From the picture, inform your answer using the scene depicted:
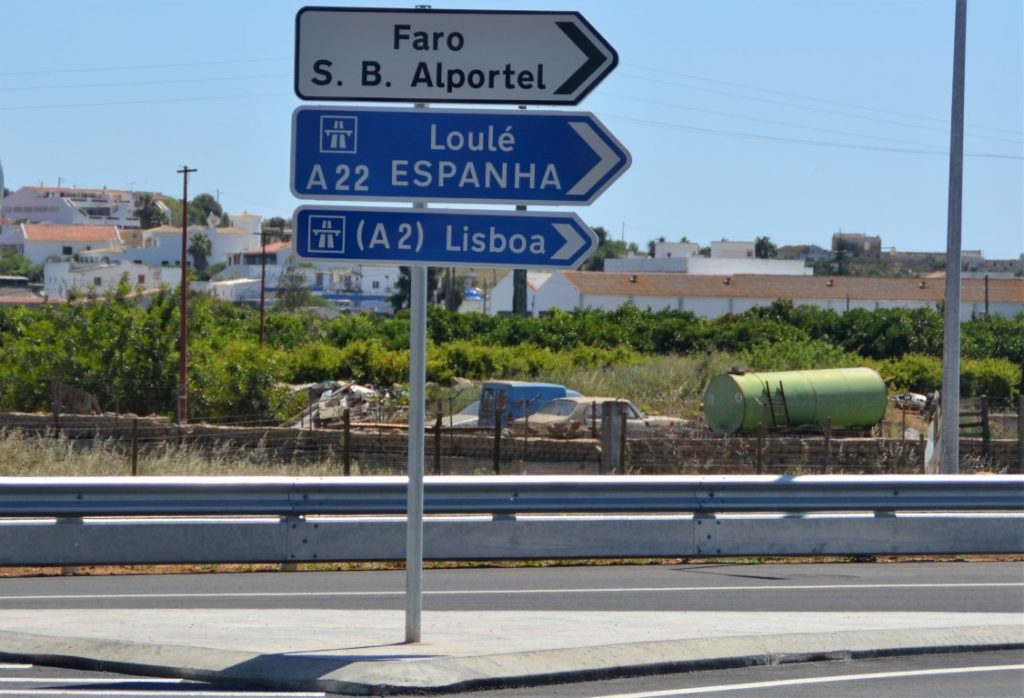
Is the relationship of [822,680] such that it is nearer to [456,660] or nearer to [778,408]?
[456,660]

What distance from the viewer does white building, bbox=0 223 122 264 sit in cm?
15875

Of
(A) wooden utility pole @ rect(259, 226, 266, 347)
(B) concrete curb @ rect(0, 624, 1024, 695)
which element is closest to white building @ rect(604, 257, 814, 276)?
(A) wooden utility pole @ rect(259, 226, 266, 347)

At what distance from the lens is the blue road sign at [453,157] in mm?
7098

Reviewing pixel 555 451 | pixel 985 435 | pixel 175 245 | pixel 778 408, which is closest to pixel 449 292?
pixel 778 408

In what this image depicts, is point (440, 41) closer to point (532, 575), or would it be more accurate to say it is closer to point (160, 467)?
point (532, 575)

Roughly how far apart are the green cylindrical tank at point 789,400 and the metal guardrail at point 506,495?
589 inches

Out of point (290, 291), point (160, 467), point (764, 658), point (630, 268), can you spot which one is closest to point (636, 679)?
point (764, 658)

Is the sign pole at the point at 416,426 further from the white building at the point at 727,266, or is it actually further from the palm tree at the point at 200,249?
the palm tree at the point at 200,249

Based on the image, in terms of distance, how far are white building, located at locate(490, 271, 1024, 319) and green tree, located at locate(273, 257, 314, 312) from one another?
2663cm

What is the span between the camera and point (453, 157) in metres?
7.11

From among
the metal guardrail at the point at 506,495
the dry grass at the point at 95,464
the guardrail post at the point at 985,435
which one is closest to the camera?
the metal guardrail at the point at 506,495

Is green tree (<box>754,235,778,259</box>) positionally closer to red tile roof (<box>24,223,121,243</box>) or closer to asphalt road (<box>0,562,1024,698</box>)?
red tile roof (<box>24,223,121,243</box>)

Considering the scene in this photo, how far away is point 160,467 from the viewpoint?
1733cm

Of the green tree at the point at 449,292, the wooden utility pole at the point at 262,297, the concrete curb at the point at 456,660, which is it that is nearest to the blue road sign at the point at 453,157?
the concrete curb at the point at 456,660
